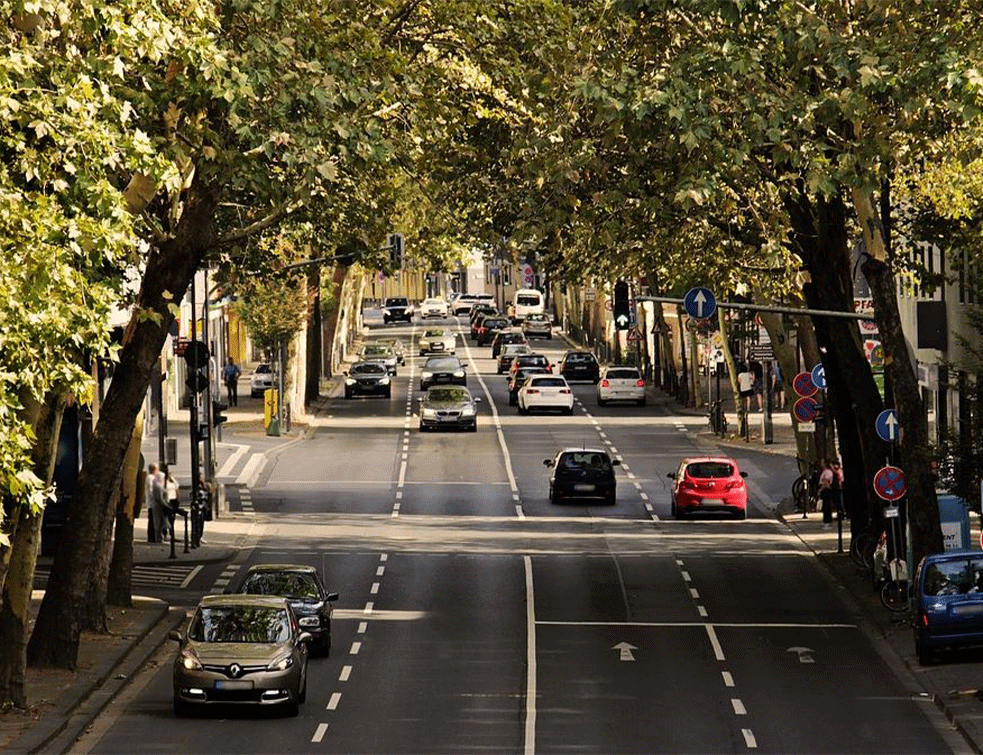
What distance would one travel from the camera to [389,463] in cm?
6331

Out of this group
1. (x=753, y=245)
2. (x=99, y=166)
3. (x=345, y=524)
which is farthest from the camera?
(x=345, y=524)

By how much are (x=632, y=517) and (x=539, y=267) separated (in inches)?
572

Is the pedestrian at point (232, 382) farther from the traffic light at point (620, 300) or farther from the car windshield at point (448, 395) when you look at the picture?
the traffic light at point (620, 300)

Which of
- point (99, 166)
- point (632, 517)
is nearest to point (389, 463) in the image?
point (632, 517)

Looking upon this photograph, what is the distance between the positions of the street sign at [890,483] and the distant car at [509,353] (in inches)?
2592

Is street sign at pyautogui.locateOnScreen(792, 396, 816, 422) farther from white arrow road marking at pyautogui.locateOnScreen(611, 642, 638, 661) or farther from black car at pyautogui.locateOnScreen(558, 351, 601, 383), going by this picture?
black car at pyautogui.locateOnScreen(558, 351, 601, 383)

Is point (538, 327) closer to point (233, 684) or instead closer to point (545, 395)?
point (545, 395)

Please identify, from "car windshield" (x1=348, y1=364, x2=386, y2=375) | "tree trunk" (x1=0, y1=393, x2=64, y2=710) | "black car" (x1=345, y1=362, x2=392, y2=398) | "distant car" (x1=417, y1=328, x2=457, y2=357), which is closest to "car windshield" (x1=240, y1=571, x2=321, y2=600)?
"tree trunk" (x1=0, y1=393, x2=64, y2=710)

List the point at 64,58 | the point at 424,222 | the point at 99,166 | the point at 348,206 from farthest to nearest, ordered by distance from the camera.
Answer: the point at 424,222 → the point at 348,206 → the point at 64,58 → the point at 99,166

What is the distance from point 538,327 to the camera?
13338 centimetres

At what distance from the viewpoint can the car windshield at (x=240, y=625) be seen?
27.1 metres

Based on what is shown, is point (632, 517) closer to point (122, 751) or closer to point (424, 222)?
point (424, 222)

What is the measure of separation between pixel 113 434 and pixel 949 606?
11.3m

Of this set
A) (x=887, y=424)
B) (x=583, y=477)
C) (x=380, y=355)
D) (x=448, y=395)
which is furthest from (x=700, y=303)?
(x=380, y=355)
